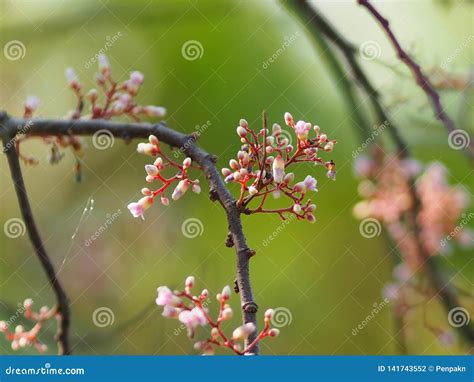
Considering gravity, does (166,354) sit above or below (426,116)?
below

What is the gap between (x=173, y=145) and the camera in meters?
1.97

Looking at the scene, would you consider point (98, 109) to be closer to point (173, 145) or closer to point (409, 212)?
point (173, 145)

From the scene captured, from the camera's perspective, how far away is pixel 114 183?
3.13m

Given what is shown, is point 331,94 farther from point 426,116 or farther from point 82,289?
point 82,289

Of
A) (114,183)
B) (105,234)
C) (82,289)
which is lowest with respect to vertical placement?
(82,289)

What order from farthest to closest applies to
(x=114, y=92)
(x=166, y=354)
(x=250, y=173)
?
(x=166, y=354), (x=114, y=92), (x=250, y=173)

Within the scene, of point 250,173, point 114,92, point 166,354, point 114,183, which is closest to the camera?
point 250,173

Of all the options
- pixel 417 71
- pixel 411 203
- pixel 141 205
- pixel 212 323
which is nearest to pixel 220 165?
pixel 411 203

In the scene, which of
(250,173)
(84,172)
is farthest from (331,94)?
(250,173)

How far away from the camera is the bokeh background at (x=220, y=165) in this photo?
2896 mm

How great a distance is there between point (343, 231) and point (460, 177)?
594mm

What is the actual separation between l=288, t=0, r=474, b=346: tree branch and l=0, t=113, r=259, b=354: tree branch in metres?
0.78

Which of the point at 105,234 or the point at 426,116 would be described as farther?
the point at 105,234

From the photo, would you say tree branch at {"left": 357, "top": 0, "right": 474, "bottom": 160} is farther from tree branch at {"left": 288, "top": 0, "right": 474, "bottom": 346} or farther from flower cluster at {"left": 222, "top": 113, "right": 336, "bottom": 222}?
flower cluster at {"left": 222, "top": 113, "right": 336, "bottom": 222}
